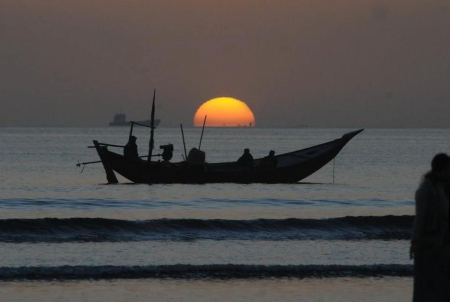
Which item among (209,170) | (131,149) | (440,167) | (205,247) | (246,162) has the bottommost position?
(205,247)

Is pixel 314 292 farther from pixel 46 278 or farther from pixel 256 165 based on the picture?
pixel 256 165

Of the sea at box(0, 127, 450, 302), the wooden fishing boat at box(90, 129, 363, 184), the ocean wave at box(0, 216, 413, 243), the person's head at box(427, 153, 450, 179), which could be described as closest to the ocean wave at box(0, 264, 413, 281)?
the sea at box(0, 127, 450, 302)

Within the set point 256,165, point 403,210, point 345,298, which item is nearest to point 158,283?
point 345,298

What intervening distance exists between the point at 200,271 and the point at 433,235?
6.05 m

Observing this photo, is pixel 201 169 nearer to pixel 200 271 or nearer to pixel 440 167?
pixel 200 271

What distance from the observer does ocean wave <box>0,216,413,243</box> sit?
1909cm

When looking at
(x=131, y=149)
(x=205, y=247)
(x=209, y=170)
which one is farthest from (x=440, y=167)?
(x=209, y=170)

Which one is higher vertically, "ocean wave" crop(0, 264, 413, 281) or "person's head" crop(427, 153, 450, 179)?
"person's head" crop(427, 153, 450, 179)

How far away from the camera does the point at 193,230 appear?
65.5 ft

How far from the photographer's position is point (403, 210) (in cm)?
2878

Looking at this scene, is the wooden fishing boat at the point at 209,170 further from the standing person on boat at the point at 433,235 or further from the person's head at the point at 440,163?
the person's head at the point at 440,163

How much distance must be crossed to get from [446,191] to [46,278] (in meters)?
6.89

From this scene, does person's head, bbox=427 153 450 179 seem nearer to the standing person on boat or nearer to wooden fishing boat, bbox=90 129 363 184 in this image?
the standing person on boat

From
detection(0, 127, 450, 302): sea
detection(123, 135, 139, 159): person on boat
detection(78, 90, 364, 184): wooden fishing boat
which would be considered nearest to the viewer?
detection(0, 127, 450, 302): sea
